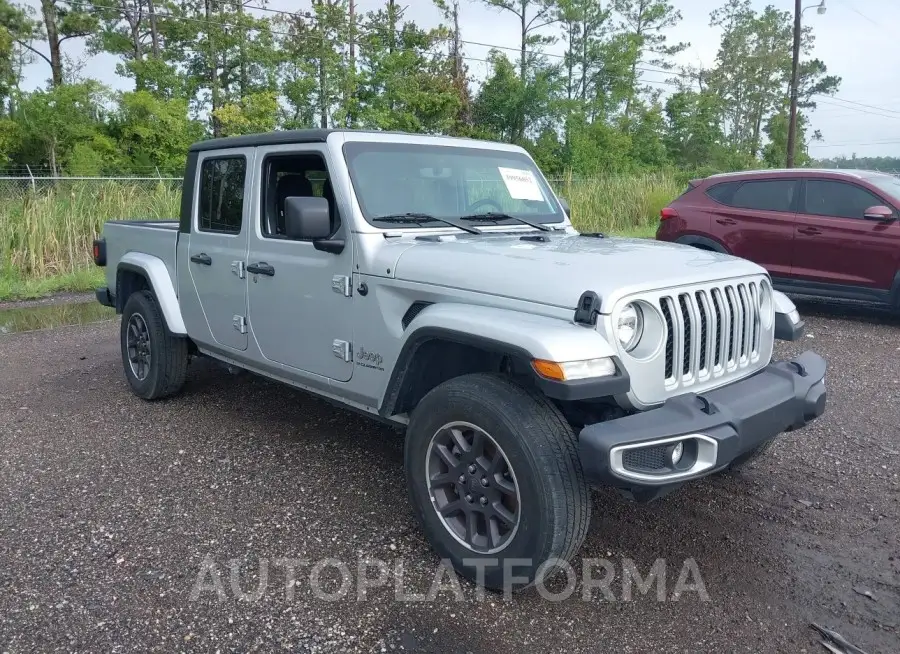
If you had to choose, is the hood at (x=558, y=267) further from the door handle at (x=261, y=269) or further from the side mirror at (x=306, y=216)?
the door handle at (x=261, y=269)

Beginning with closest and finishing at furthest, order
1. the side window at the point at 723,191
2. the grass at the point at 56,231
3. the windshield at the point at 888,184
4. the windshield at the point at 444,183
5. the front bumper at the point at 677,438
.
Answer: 1. the front bumper at the point at 677,438
2. the windshield at the point at 444,183
3. the windshield at the point at 888,184
4. the side window at the point at 723,191
5. the grass at the point at 56,231

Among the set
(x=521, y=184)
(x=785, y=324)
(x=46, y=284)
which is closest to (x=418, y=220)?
(x=521, y=184)

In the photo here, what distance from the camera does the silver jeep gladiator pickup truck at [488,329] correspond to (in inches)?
107

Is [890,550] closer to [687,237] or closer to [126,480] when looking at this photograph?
[126,480]

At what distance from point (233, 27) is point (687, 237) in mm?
23794

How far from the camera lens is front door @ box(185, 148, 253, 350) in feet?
14.6

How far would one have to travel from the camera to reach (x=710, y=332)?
308 cm

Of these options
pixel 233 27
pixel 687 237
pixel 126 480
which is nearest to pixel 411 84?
pixel 233 27

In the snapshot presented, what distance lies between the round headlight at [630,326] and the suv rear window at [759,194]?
6.46 metres

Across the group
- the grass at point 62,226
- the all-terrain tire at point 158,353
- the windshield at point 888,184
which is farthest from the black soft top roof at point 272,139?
the grass at point 62,226

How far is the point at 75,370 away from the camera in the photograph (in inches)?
257

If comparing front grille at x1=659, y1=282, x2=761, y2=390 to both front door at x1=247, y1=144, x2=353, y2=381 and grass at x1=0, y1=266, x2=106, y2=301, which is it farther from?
grass at x1=0, y1=266, x2=106, y2=301

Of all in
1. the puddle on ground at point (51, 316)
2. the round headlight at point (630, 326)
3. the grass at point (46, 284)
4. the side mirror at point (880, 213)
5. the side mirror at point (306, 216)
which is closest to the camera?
the round headlight at point (630, 326)

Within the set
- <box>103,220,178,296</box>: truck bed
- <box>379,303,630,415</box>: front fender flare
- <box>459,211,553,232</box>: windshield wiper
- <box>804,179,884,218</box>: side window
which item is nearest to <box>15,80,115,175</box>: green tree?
<box>103,220,178,296</box>: truck bed
